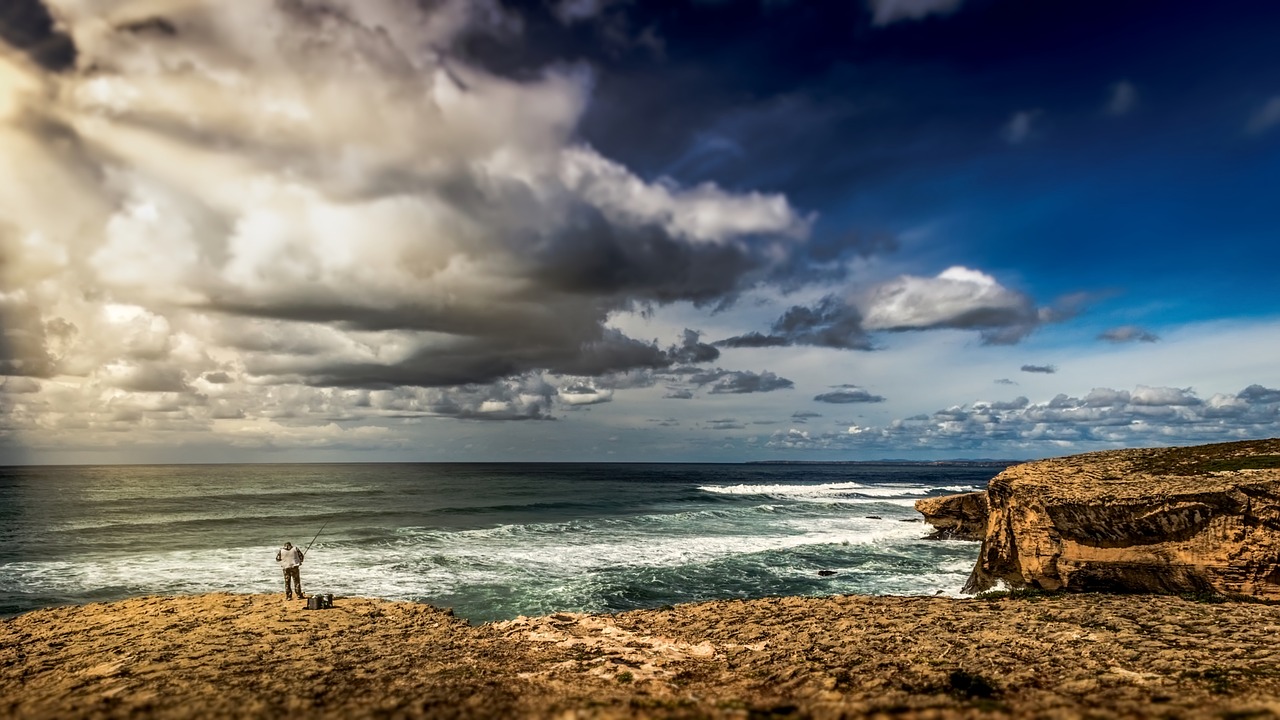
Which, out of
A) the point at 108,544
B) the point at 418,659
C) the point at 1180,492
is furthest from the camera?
the point at 108,544

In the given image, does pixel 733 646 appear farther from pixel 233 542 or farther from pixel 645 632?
pixel 233 542

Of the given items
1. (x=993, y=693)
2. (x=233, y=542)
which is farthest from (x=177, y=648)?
(x=233, y=542)

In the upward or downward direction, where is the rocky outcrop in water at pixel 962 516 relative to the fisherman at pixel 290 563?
downward

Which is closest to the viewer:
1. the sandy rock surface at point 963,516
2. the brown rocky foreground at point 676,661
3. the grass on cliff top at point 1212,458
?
the brown rocky foreground at point 676,661

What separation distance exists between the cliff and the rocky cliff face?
0.08ft

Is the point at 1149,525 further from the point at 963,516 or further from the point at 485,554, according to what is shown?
the point at 485,554

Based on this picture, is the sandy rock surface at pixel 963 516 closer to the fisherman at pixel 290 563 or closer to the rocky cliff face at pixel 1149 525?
the rocky cliff face at pixel 1149 525

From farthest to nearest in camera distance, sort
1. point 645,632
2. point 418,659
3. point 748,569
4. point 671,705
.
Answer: point 748,569, point 645,632, point 418,659, point 671,705

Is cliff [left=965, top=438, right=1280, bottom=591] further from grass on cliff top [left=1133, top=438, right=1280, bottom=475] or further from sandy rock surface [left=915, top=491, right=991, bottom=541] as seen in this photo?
sandy rock surface [left=915, top=491, right=991, bottom=541]

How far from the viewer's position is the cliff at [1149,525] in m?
15.4

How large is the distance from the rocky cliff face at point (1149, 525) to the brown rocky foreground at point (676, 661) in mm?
1752

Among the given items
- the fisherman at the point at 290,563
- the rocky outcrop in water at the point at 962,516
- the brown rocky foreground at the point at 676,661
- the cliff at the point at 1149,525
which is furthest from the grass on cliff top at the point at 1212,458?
the fisherman at the point at 290,563

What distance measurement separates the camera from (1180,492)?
54.1ft

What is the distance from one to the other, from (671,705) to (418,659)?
236 inches
